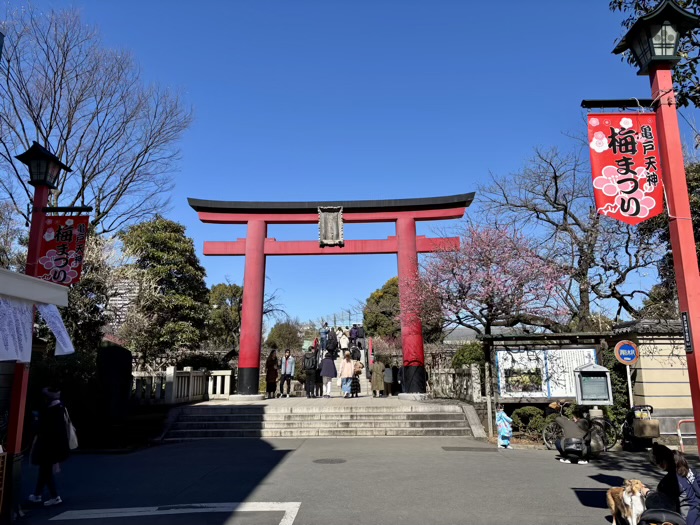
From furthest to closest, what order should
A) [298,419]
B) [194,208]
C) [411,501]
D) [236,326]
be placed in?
[236,326]
[194,208]
[298,419]
[411,501]

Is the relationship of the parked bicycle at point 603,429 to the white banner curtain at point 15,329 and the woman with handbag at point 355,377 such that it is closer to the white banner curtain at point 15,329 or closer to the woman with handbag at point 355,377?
the woman with handbag at point 355,377

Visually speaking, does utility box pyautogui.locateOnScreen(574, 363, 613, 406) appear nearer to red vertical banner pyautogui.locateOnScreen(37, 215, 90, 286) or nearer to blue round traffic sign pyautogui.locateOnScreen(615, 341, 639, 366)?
blue round traffic sign pyautogui.locateOnScreen(615, 341, 639, 366)

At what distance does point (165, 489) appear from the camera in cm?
696

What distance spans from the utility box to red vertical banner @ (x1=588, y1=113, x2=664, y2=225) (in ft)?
20.1

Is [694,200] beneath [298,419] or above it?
above

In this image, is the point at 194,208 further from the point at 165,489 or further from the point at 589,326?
the point at 589,326

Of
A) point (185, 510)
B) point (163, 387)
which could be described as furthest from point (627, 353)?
point (163, 387)

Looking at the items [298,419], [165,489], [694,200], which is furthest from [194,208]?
[694,200]

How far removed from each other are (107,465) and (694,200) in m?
15.6

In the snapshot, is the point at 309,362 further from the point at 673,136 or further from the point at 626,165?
the point at 673,136

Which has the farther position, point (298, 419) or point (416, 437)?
point (298, 419)

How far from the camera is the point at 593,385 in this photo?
10.5 metres

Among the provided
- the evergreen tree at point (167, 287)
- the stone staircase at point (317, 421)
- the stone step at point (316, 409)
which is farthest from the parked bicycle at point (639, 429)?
the evergreen tree at point (167, 287)

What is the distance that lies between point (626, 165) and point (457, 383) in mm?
11488
